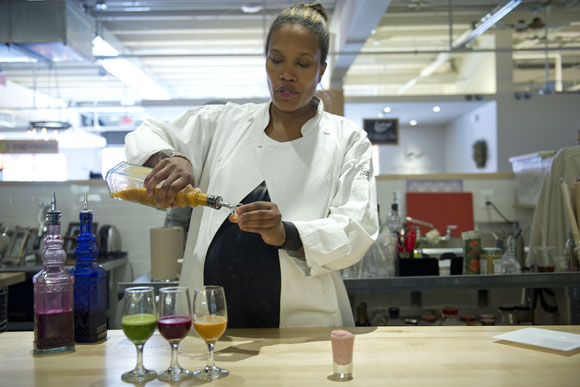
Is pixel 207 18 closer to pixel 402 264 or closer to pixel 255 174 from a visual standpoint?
pixel 402 264

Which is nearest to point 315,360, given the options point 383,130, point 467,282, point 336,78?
point 467,282

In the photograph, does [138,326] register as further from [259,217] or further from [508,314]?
[508,314]

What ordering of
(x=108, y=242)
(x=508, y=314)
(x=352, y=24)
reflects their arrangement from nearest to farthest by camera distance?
(x=508, y=314)
(x=108, y=242)
(x=352, y=24)

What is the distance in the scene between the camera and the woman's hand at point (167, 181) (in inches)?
55.9

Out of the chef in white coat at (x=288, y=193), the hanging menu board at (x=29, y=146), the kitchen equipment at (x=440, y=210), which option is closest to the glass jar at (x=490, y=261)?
the kitchen equipment at (x=440, y=210)

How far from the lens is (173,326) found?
114 centimetres

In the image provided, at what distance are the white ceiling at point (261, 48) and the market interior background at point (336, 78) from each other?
0.11 feet

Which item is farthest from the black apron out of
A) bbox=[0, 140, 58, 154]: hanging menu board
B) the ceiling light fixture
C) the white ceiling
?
the ceiling light fixture

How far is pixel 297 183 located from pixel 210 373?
0.67 meters

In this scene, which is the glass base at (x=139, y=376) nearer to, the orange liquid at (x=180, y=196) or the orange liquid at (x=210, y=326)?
the orange liquid at (x=210, y=326)

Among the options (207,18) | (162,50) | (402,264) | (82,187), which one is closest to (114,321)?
(82,187)

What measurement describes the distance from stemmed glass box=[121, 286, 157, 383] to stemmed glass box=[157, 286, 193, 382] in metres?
0.03

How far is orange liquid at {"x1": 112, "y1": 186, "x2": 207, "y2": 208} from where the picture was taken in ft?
4.69

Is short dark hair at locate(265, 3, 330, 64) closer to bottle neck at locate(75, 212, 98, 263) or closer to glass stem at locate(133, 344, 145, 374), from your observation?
bottle neck at locate(75, 212, 98, 263)
